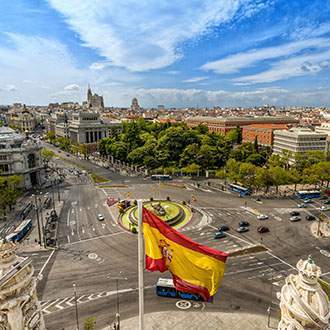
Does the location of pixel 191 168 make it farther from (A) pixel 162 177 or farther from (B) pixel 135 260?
(B) pixel 135 260

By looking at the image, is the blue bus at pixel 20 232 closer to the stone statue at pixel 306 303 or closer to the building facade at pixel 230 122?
the stone statue at pixel 306 303

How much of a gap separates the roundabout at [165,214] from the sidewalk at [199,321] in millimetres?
21723

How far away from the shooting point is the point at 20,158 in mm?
78125

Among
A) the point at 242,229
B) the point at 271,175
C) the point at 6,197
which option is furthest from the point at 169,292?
the point at 271,175

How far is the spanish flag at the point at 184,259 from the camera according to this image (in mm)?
13516

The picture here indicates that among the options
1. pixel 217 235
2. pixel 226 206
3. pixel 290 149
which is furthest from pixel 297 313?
pixel 290 149

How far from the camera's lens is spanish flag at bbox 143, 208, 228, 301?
13516 millimetres

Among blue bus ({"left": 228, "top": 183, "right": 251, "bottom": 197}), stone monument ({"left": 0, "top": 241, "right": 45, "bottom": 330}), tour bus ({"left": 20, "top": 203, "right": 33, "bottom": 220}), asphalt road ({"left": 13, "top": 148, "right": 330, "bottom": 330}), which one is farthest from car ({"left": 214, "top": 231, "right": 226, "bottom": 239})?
tour bus ({"left": 20, "top": 203, "right": 33, "bottom": 220})

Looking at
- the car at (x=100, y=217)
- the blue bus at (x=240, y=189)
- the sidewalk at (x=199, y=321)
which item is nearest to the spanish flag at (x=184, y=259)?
the sidewalk at (x=199, y=321)

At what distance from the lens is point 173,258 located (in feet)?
45.4

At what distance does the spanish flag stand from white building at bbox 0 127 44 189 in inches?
2953

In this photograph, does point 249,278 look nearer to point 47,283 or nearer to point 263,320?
point 263,320

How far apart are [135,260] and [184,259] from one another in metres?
29.1

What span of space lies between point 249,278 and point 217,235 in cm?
1177
